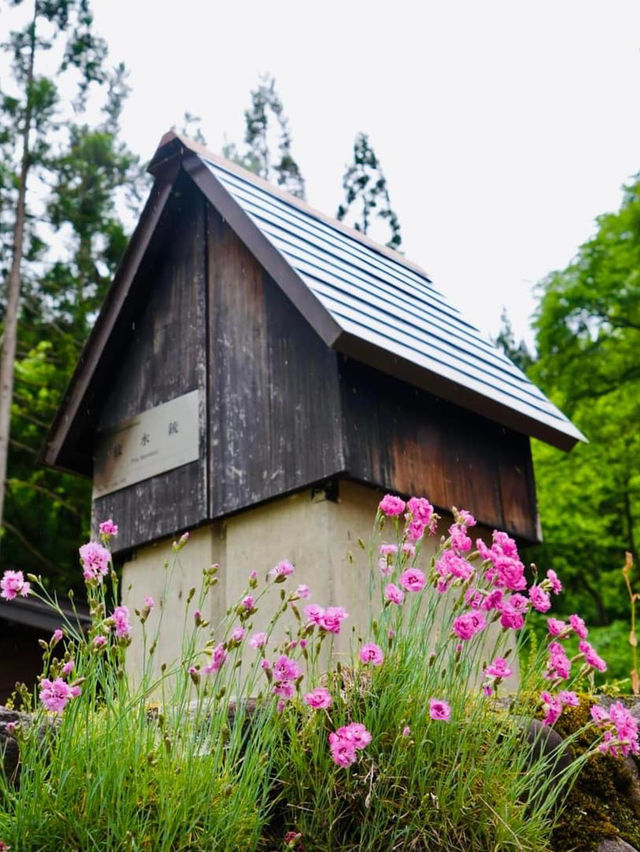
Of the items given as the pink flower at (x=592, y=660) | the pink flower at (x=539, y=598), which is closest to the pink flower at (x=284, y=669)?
the pink flower at (x=539, y=598)

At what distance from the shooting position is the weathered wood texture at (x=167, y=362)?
7570 millimetres

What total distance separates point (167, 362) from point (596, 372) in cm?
1274

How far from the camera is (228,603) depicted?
22.9 feet

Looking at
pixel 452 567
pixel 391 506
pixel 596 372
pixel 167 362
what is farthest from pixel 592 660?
pixel 596 372

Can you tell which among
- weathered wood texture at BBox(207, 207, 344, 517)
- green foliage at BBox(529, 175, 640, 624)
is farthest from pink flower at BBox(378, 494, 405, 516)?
green foliage at BBox(529, 175, 640, 624)

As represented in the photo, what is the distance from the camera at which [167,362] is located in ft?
26.8

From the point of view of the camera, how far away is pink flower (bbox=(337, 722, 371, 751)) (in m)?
3.58

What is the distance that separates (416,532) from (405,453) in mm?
2787

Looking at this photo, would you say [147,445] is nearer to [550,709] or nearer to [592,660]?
[550,709]

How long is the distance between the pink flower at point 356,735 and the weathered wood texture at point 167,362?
3.80 meters

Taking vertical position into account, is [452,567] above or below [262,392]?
below

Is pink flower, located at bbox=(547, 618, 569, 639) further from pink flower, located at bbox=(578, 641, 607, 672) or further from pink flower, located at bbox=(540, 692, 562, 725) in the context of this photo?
pink flower, located at bbox=(540, 692, 562, 725)

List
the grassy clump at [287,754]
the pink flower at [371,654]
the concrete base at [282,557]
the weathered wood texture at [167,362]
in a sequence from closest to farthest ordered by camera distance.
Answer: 1. the grassy clump at [287,754]
2. the pink flower at [371,654]
3. the concrete base at [282,557]
4. the weathered wood texture at [167,362]

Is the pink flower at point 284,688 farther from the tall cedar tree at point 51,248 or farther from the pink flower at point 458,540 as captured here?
the tall cedar tree at point 51,248
